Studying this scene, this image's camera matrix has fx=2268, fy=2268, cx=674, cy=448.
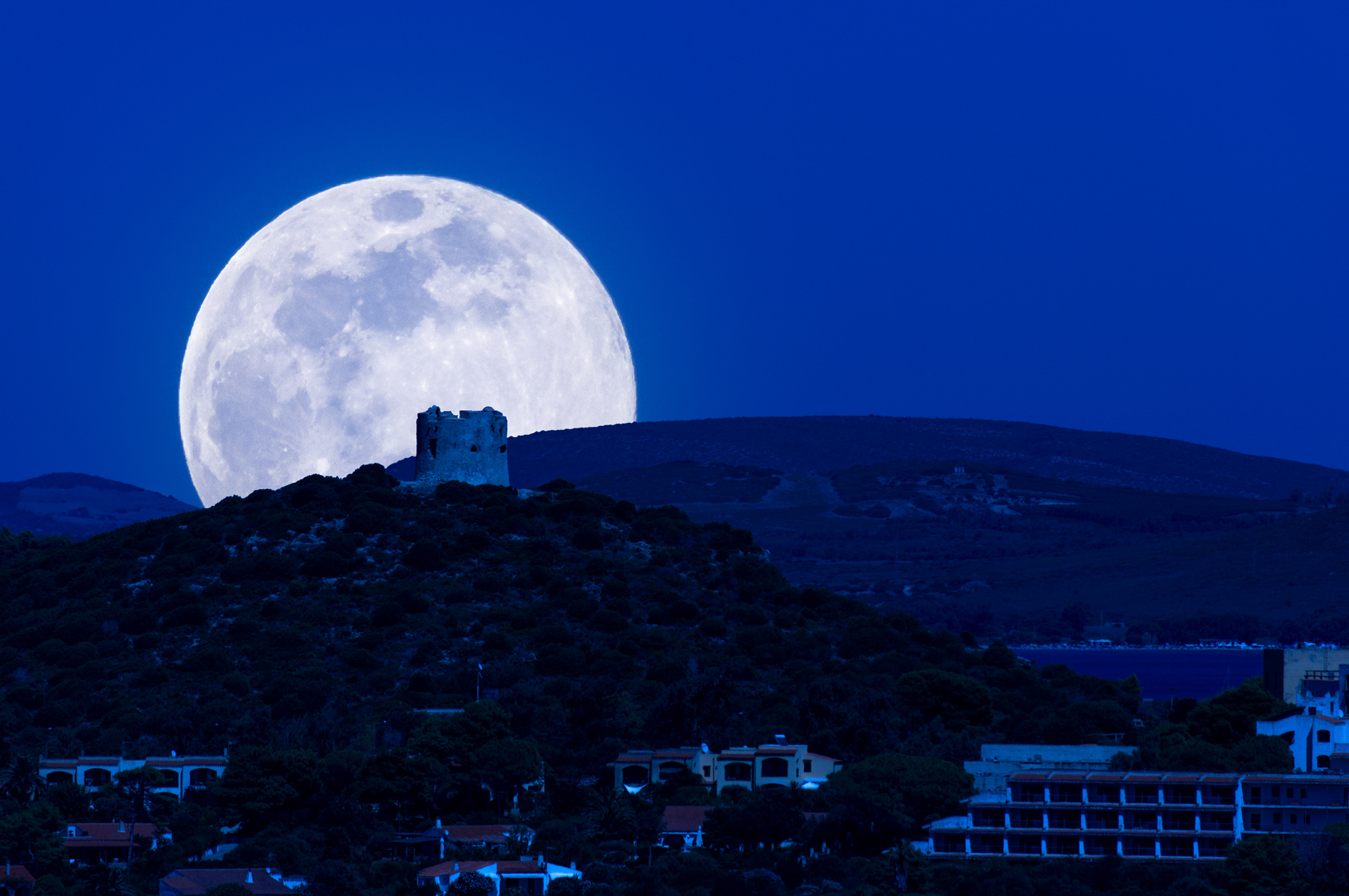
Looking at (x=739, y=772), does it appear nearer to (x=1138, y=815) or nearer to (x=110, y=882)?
(x=1138, y=815)

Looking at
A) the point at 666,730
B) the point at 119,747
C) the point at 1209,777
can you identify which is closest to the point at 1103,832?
the point at 1209,777

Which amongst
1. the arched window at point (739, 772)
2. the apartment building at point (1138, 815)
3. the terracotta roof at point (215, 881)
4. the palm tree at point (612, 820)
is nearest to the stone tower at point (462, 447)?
the arched window at point (739, 772)

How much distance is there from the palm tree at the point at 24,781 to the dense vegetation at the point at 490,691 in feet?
0.44

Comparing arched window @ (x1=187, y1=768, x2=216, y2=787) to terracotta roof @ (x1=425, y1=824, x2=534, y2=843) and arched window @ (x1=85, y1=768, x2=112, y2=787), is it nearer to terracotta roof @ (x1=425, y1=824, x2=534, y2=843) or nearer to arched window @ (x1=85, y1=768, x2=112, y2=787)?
arched window @ (x1=85, y1=768, x2=112, y2=787)

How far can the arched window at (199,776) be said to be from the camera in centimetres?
7738

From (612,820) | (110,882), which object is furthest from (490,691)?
(110,882)

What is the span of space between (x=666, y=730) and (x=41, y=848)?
83.0 ft

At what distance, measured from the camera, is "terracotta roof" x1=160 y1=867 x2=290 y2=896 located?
6097cm

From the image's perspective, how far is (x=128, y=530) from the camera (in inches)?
4343

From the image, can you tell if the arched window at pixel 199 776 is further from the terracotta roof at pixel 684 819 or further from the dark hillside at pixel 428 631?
the terracotta roof at pixel 684 819

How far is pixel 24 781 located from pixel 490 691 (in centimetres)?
2017

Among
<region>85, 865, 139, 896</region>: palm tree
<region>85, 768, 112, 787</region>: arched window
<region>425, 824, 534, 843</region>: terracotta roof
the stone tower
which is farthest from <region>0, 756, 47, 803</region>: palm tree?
the stone tower

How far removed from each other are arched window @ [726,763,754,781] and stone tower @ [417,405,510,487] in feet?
113

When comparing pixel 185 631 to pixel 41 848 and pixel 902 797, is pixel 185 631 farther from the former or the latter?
pixel 902 797
